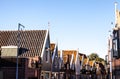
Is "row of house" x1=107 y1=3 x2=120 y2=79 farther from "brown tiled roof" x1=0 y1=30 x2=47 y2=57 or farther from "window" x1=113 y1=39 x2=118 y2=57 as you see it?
"brown tiled roof" x1=0 y1=30 x2=47 y2=57

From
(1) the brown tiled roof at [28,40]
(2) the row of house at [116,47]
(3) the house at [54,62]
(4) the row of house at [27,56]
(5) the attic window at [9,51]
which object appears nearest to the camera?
(4) the row of house at [27,56]

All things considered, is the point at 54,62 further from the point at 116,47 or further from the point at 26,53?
the point at 116,47

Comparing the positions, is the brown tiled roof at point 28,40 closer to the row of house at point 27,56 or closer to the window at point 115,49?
the row of house at point 27,56

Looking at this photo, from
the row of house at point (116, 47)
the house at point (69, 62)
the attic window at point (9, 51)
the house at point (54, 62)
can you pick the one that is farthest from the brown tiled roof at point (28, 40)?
the house at point (69, 62)

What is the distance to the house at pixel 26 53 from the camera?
33.3m

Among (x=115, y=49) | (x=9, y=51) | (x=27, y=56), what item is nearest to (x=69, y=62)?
(x=115, y=49)

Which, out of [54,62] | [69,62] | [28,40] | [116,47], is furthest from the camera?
[69,62]

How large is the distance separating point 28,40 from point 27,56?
111 inches

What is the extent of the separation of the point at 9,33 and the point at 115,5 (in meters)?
15.6

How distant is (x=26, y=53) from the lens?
127ft

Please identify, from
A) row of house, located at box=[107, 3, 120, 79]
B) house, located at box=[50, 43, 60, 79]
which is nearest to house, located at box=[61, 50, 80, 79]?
house, located at box=[50, 43, 60, 79]

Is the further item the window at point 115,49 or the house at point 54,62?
the house at point 54,62

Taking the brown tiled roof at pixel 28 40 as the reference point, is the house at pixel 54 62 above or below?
below

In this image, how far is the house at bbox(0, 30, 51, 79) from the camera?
1313 inches
